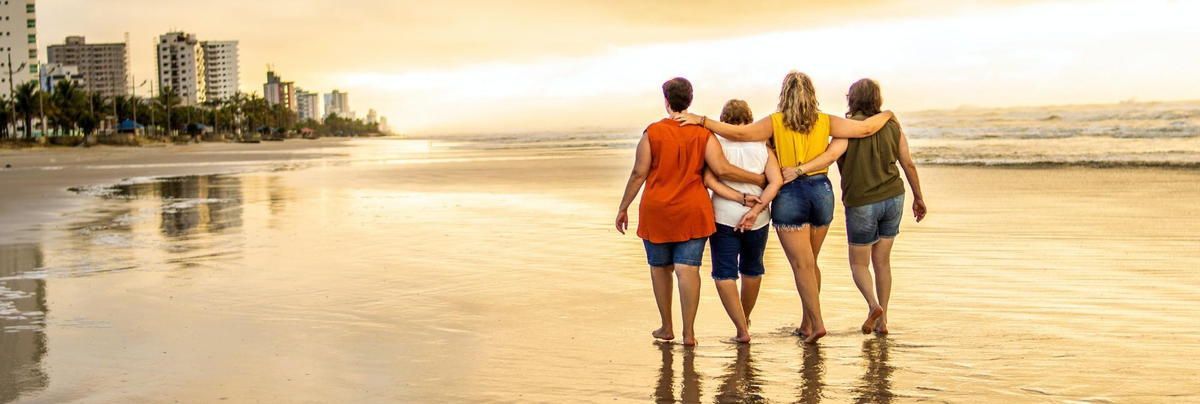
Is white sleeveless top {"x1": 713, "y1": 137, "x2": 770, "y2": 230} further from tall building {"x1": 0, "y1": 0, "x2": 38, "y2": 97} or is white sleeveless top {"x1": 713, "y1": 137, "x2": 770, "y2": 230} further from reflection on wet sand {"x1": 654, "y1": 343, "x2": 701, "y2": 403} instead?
tall building {"x1": 0, "y1": 0, "x2": 38, "y2": 97}

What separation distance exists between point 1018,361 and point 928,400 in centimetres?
97

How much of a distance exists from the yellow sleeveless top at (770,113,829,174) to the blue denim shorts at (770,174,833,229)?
0.27 ft

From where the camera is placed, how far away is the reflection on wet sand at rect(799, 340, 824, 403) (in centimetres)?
504

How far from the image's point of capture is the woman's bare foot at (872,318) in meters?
6.39

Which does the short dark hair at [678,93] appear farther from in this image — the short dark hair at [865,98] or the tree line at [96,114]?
the tree line at [96,114]

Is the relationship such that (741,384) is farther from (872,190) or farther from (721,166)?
(872,190)

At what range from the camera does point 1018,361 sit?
5.63 meters

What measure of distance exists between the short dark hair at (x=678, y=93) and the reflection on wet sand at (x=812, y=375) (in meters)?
1.49

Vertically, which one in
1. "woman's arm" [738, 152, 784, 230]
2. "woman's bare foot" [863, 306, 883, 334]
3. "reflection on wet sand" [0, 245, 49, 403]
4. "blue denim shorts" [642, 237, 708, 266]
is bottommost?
"reflection on wet sand" [0, 245, 49, 403]

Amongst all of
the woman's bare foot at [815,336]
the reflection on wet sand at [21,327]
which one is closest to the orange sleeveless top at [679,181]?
the woman's bare foot at [815,336]

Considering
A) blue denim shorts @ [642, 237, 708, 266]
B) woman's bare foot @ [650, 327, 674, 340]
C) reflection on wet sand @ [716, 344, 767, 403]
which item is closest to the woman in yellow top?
blue denim shorts @ [642, 237, 708, 266]

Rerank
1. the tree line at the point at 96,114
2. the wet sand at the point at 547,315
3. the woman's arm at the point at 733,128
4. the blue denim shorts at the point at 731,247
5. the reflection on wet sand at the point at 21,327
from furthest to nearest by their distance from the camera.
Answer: the tree line at the point at 96,114 < the blue denim shorts at the point at 731,247 < the woman's arm at the point at 733,128 < the reflection on wet sand at the point at 21,327 < the wet sand at the point at 547,315

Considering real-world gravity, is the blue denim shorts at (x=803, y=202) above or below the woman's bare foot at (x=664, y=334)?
above

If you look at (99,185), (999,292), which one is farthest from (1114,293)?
(99,185)
